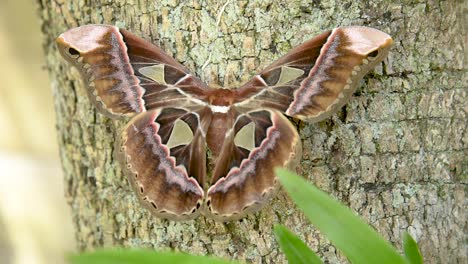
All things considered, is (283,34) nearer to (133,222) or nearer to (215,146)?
(215,146)

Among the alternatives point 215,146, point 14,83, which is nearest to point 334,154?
point 215,146

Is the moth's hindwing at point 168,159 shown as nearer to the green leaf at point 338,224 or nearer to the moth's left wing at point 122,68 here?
the moth's left wing at point 122,68

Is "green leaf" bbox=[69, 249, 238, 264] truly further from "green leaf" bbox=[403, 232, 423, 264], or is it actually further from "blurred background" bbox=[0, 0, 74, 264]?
"blurred background" bbox=[0, 0, 74, 264]

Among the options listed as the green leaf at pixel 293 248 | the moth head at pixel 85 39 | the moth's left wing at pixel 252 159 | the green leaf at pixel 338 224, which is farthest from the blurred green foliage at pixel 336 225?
the moth head at pixel 85 39

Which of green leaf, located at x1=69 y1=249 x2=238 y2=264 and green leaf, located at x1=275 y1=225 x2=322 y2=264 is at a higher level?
green leaf, located at x1=69 y1=249 x2=238 y2=264

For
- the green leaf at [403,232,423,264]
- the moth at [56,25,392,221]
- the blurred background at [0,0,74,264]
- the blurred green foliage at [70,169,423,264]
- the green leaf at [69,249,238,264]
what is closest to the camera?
the green leaf at [69,249,238,264]

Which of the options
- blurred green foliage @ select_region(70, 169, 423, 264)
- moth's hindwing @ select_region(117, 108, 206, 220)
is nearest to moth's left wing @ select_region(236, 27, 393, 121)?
moth's hindwing @ select_region(117, 108, 206, 220)
